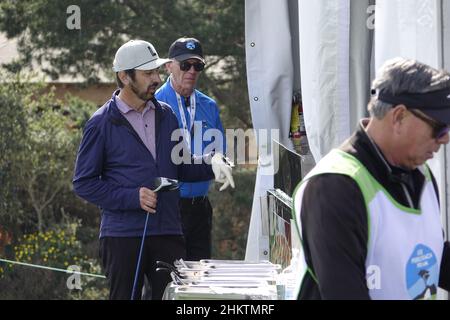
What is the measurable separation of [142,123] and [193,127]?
92 cm

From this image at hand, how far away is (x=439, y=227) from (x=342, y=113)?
7.17 ft

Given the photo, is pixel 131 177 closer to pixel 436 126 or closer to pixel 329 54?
pixel 329 54

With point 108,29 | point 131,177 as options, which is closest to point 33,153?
point 108,29

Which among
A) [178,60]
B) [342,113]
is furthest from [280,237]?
[178,60]

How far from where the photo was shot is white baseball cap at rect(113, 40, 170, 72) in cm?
487

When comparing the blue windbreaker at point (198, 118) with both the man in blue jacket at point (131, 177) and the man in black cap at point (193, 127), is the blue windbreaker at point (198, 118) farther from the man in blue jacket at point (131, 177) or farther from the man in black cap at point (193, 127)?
the man in blue jacket at point (131, 177)

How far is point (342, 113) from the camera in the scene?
190 inches

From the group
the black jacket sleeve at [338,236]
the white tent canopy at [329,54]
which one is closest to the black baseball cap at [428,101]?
the black jacket sleeve at [338,236]

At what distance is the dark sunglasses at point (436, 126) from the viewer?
2.47m

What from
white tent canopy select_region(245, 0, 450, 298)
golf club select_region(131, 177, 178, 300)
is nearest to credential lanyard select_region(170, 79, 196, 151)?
white tent canopy select_region(245, 0, 450, 298)

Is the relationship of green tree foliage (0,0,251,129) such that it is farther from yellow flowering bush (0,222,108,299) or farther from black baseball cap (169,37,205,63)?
black baseball cap (169,37,205,63)

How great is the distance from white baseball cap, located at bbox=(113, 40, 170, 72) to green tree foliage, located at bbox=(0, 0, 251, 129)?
4.32m
